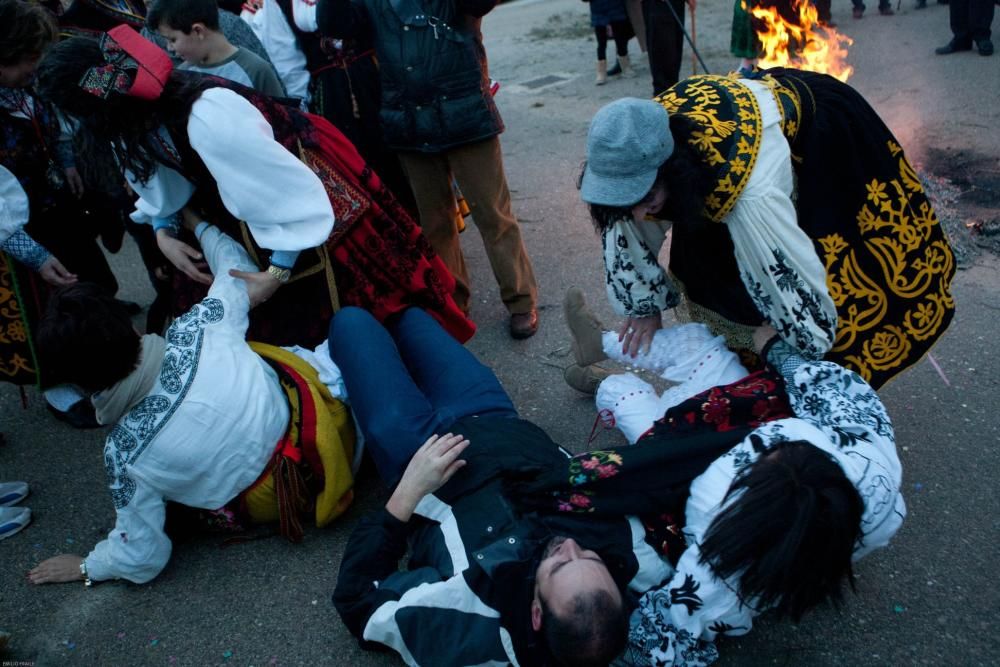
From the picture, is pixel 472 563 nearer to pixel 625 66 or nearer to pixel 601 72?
pixel 601 72

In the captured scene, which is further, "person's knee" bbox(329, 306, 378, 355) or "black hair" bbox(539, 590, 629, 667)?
"person's knee" bbox(329, 306, 378, 355)

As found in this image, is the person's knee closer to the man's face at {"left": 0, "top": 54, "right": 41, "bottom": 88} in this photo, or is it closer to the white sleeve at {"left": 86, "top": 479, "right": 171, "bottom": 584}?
the white sleeve at {"left": 86, "top": 479, "right": 171, "bottom": 584}

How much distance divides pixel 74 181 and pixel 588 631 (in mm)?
2761

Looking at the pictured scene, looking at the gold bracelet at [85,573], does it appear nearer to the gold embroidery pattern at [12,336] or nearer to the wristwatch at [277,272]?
the gold embroidery pattern at [12,336]

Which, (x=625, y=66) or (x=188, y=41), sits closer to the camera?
(x=188, y=41)

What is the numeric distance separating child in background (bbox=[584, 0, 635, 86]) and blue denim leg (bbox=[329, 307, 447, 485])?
5365 mm

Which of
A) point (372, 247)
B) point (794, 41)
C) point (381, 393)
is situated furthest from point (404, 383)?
point (794, 41)

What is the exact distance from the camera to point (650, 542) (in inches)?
78.5

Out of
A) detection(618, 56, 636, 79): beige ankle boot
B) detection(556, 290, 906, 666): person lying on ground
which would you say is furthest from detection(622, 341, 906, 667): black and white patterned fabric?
detection(618, 56, 636, 79): beige ankle boot

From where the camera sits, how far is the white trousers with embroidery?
256 centimetres

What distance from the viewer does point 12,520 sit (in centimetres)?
278

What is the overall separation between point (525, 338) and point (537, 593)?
184cm

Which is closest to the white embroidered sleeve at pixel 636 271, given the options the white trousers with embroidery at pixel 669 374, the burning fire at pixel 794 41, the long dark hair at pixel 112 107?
the white trousers with embroidery at pixel 669 374

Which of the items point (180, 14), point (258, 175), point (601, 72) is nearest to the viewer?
point (258, 175)
